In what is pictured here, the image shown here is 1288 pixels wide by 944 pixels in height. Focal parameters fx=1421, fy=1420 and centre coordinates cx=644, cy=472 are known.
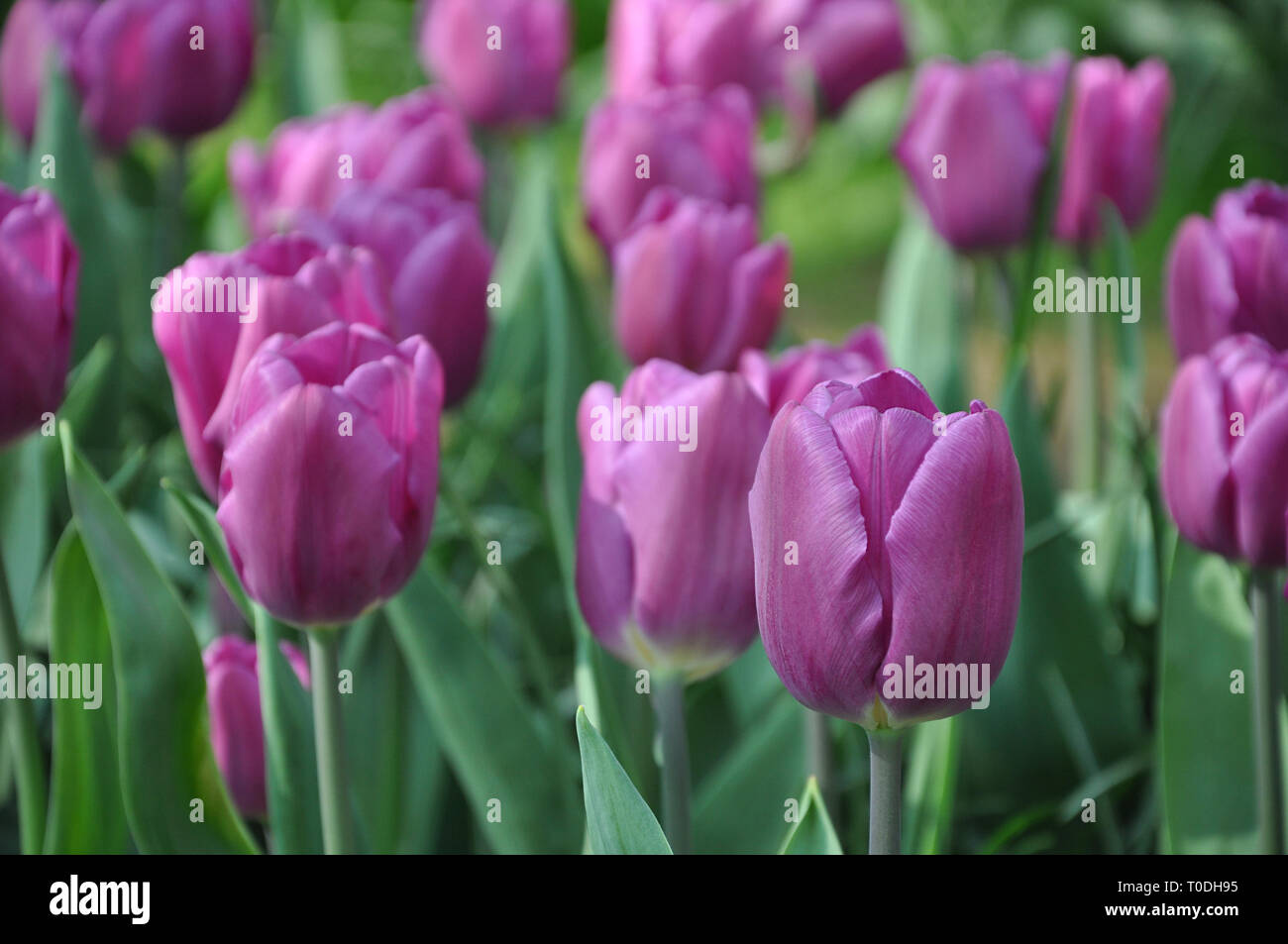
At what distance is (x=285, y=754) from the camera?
51 cm

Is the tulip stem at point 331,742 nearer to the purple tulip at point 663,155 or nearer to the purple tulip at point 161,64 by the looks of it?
the purple tulip at point 663,155

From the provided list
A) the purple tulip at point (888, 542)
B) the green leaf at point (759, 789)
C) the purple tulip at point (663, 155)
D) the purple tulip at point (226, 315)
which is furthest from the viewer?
the purple tulip at point (663, 155)

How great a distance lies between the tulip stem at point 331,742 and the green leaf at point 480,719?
0.07m

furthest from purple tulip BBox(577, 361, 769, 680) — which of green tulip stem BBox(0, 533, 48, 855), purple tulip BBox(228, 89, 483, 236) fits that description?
purple tulip BBox(228, 89, 483, 236)

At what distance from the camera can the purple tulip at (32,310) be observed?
1.55 feet

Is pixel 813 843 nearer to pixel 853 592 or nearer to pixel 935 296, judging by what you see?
pixel 853 592

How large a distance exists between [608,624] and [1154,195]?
1.69 ft

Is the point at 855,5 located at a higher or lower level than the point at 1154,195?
higher

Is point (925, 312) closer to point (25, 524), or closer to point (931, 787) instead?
point (931, 787)

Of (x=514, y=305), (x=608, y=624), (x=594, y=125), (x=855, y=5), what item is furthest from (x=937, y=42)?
(x=608, y=624)

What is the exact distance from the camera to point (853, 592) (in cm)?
38

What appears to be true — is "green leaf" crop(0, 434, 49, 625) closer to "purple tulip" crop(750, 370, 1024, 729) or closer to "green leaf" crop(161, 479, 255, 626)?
"green leaf" crop(161, 479, 255, 626)

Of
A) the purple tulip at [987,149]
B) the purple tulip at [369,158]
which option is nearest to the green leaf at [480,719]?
the purple tulip at [369,158]

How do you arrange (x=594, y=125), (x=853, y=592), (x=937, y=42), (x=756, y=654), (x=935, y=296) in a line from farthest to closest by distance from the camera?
1. (x=937, y=42)
2. (x=935, y=296)
3. (x=594, y=125)
4. (x=756, y=654)
5. (x=853, y=592)
